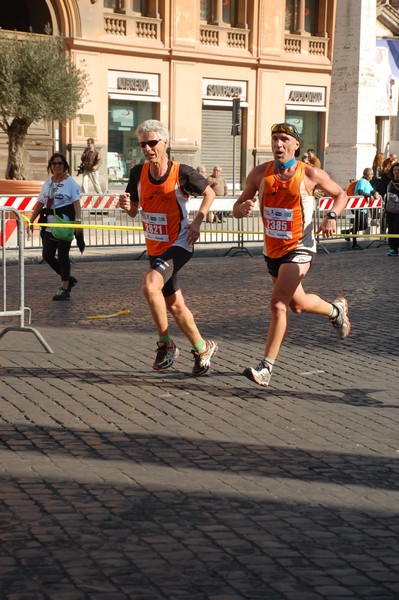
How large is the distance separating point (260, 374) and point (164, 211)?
4.67 ft

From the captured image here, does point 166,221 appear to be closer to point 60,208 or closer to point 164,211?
point 164,211

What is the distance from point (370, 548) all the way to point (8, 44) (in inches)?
1076

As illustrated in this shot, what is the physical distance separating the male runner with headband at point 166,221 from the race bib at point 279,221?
0.46 meters

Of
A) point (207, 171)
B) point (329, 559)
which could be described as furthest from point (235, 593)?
point (207, 171)

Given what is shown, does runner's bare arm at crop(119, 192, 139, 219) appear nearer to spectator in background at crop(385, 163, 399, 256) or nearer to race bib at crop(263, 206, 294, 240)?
race bib at crop(263, 206, 294, 240)

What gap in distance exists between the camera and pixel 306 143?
4366 cm

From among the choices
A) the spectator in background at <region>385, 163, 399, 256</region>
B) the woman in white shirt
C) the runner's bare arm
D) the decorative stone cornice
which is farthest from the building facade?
the runner's bare arm

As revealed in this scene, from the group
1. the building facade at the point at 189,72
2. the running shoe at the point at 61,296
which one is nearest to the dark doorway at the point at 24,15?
the building facade at the point at 189,72

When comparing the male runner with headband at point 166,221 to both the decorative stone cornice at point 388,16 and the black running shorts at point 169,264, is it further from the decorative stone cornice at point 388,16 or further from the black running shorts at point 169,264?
the decorative stone cornice at point 388,16

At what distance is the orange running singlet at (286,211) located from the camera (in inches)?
331

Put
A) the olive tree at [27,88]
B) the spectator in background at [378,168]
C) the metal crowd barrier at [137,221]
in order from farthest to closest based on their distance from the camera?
the olive tree at [27,88]
the spectator in background at [378,168]
the metal crowd barrier at [137,221]

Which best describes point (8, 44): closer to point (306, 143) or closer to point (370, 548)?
point (306, 143)

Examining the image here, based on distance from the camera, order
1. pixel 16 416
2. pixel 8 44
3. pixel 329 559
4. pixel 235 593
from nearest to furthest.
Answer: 1. pixel 235 593
2. pixel 329 559
3. pixel 16 416
4. pixel 8 44

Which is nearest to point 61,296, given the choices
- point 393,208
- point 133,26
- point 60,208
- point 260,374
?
point 60,208
